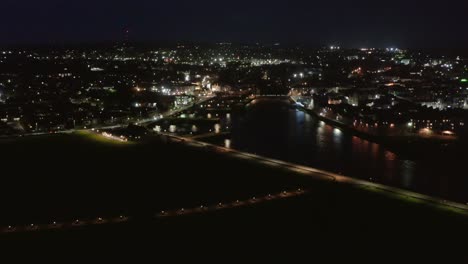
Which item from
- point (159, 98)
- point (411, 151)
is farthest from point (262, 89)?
point (411, 151)

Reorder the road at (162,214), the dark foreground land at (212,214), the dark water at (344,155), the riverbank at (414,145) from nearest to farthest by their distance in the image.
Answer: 1. the dark foreground land at (212,214)
2. the road at (162,214)
3. the dark water at (344,155)
4. the riverbank at (414,145)

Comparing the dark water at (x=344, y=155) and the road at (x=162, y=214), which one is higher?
the road at (x=162, y=214)

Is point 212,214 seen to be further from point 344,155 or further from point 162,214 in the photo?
point 344,155

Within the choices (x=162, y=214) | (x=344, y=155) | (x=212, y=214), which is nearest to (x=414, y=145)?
(x=344, y=155)

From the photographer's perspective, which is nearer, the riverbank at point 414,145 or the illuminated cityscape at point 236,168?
the illuminated cityscape at point 236,168

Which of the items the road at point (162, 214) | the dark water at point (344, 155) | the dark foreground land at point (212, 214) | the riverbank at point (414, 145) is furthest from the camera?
the riverbank at point (414, 145)

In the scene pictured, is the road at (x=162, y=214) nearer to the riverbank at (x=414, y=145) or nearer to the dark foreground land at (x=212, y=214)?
the dark foreground land at (x=212, y=214)

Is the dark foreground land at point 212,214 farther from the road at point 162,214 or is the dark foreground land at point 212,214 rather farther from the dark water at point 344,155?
the dark water at point 344,155
